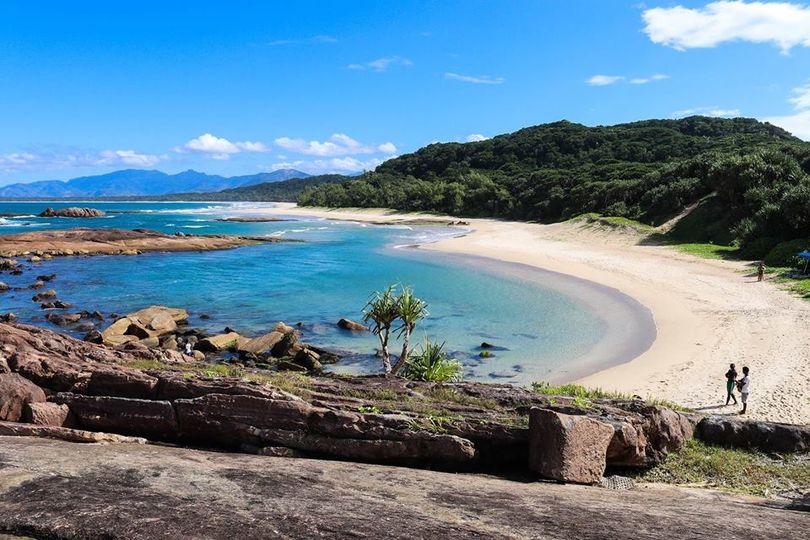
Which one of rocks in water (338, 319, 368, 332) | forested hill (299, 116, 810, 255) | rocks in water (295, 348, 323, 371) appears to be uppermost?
forested hill (299, 116, 810, 255)

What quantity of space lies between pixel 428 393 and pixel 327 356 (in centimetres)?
1265

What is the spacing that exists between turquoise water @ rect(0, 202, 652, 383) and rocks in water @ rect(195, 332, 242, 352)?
9.63 ft

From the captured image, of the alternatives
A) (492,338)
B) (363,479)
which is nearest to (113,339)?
(492,338)

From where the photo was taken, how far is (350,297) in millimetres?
37000

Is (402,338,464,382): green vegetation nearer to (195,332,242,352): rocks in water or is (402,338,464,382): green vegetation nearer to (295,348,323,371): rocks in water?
(295,348,323,371): rocks in water

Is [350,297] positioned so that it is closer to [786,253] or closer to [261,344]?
[261,344]

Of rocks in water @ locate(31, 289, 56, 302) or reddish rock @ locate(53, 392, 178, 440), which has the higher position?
reddish rock @ locate(53, 392, 178, 440)

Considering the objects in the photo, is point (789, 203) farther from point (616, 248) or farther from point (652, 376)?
point (652, 376)

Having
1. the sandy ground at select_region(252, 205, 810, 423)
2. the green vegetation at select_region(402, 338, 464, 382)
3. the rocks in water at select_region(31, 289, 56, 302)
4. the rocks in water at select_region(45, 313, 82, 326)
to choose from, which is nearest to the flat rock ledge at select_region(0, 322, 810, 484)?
the green vegetation at select_region(402, 338, 464, 382)

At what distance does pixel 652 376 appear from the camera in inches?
755

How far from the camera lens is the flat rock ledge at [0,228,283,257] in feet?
202

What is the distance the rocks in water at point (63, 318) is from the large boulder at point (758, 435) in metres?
30.5

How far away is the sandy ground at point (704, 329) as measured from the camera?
17078 millimetres

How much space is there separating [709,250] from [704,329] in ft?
89.6
